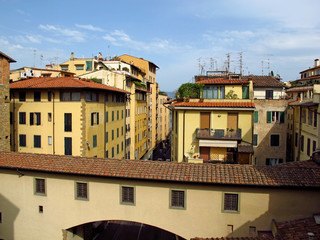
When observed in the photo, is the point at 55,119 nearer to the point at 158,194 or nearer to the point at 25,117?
the point at 25,117

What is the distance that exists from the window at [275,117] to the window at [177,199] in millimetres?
17721

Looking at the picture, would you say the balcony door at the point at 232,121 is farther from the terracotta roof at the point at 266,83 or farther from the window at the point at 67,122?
the window at the point at 67,122

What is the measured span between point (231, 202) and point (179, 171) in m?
3.15

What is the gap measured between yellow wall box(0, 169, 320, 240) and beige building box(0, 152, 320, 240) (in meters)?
0.05

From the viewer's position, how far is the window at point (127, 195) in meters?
15.9

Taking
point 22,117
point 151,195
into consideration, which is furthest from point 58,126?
point 151,195

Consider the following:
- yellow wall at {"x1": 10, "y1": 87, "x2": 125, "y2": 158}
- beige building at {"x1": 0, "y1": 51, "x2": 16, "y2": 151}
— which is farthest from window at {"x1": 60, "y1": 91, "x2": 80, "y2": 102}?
beige building at {"x1": 0, "y1": 51, "x2": 16, "y2": 151}

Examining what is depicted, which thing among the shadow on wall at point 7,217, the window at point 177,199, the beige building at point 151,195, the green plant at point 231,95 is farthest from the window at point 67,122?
the window at point 177,199

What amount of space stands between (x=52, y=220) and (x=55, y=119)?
12.8m

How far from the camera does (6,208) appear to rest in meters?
18.1

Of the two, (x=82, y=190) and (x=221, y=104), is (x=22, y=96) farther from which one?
(x=221, y=104)

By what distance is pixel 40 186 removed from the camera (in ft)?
57.0

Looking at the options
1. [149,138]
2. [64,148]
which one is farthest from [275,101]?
[149,138]

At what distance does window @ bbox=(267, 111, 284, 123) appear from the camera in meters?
29.2
